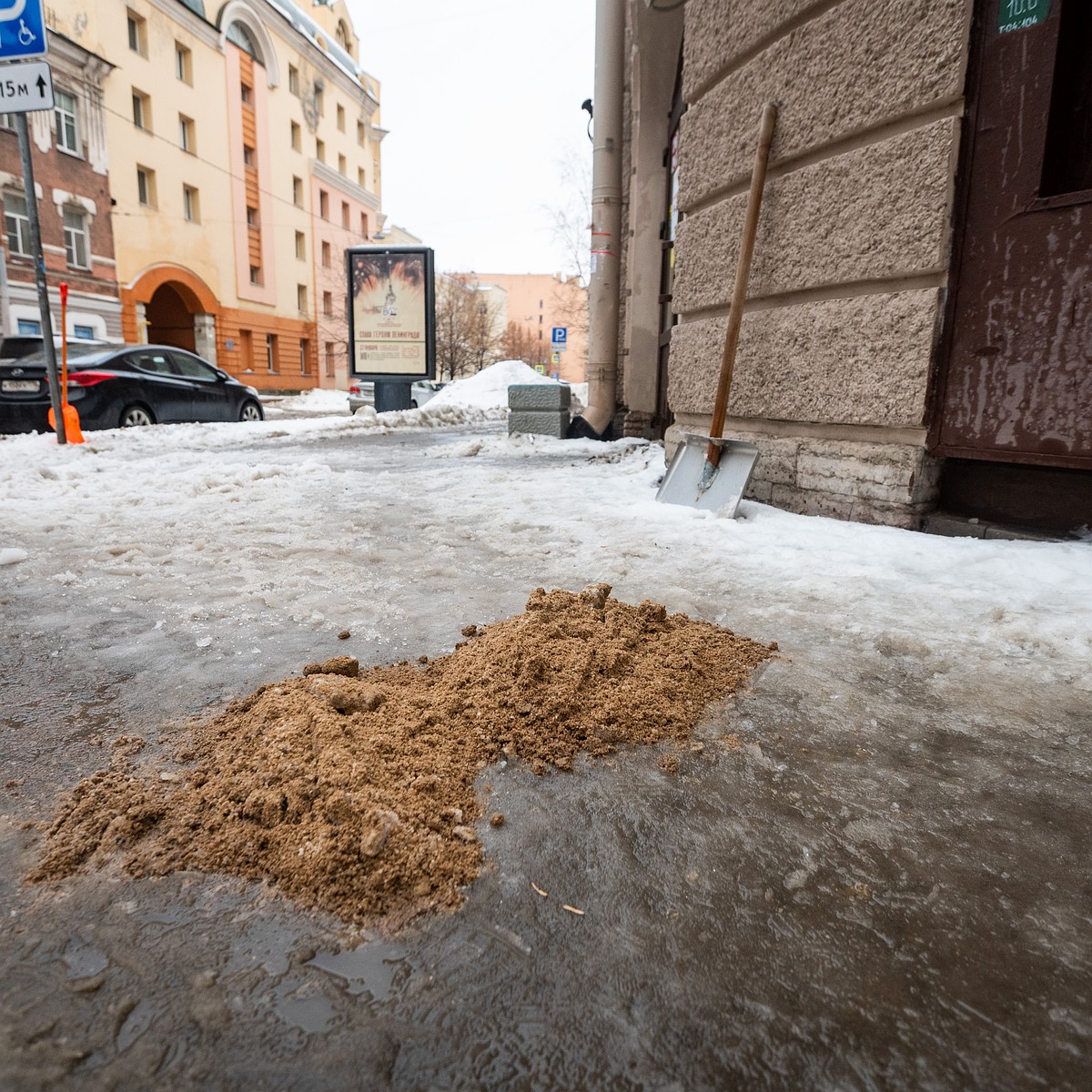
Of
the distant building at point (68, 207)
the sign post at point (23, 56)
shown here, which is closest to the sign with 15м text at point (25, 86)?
the sign post at point (23, 56)

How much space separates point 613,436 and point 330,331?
26.4 meters

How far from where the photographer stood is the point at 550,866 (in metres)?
1.31

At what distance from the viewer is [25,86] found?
19.9 ft

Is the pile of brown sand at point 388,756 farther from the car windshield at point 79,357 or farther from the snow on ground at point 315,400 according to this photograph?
the snow on ground at point 315,400

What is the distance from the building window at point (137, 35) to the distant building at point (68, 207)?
232cm

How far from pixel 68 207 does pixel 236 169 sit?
7.63m

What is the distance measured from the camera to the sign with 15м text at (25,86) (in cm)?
605

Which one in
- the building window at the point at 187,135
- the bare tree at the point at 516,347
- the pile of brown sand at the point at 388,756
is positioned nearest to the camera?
the pile of brown sand at the point at 388,756

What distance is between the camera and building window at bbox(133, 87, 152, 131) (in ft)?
70.5

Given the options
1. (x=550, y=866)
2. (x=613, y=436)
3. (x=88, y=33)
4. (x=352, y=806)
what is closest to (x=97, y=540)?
(x=352, y=806)

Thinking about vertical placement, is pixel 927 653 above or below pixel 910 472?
below

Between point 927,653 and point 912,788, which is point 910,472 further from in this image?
point 912,788

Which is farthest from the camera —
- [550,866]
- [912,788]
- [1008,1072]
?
[912,788]

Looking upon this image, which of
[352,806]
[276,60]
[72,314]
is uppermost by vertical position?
[276,60]
